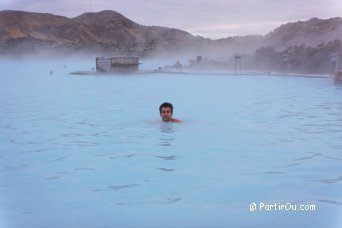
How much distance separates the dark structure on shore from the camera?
28.1m

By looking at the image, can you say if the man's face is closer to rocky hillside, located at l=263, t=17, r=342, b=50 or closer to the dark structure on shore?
the dark structure on shore

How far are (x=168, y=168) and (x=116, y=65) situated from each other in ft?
79.9

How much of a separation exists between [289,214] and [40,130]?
5211 mm

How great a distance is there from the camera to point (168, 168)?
462cm

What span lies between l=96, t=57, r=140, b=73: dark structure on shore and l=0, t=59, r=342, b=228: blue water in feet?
61.3

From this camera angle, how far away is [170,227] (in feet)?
9.65

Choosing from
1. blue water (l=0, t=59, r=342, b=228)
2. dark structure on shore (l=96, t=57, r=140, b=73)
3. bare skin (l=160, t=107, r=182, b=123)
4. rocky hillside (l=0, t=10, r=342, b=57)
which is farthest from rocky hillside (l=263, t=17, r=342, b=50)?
bare skin (l=160, t=107, r=182, b=123)

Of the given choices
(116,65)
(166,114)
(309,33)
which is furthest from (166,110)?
(309,33)

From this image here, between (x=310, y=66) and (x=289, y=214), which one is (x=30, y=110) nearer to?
(x=289, y=214)

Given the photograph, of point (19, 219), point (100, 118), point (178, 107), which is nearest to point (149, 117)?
point (100, 118)

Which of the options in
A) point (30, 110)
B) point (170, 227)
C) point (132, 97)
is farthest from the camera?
point (132, 97)

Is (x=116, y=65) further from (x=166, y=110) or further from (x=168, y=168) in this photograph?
(x=168, y=168)

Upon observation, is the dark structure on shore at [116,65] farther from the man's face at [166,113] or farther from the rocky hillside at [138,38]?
the man's face at [166,113]

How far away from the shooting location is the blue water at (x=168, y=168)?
10.2 ft
